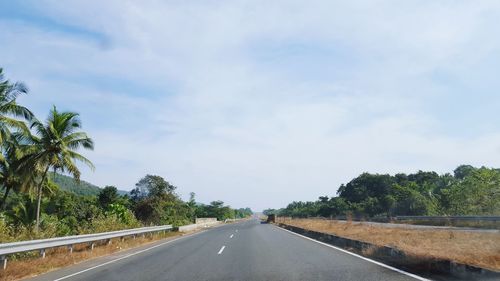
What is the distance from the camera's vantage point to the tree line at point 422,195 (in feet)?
140

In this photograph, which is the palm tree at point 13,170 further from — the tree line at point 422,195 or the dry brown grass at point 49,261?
the tree line at point 422,195

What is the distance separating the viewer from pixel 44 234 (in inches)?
777

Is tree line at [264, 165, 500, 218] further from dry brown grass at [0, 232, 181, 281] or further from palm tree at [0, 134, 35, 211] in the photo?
palm tree at [0, 134, 35, 211]

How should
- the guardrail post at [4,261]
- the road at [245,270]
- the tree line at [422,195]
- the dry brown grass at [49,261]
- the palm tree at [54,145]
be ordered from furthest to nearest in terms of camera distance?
1. the tree line at [422,195]
2. the palm tree at [54,145]
3. the guardrail post at [4,261]
4. the dry brown grass at [49,261]
5. the road at [245,270]

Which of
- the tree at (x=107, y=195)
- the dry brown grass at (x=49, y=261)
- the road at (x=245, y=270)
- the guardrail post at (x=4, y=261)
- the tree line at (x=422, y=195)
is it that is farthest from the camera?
the tree at (x=107, y=195)

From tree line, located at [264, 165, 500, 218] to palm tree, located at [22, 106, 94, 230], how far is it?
113ft

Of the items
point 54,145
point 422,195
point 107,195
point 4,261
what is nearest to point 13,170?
point 54,145

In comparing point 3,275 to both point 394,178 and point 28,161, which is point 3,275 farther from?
point 394,178

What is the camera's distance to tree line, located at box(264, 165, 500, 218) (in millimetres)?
42750

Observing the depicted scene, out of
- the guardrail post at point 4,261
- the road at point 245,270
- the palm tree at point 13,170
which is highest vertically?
the palm tree at point 13,170

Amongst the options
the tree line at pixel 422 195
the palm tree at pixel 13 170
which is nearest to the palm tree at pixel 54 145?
the palm tree at pixel 13 170

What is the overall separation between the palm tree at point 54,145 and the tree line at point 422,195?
34.4 metres

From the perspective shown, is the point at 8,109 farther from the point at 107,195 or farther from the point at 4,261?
the point at 107,195

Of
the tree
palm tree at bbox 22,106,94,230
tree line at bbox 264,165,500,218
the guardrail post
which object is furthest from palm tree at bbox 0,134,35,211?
tree line at bbox 264,165,500,218
